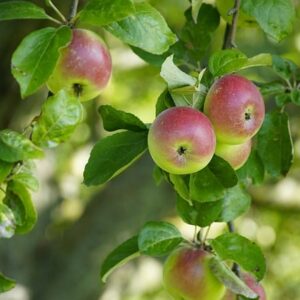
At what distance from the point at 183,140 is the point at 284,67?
32 cm

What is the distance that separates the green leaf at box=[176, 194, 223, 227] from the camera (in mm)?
993

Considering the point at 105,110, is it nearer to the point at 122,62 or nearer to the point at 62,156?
the point at 122,62

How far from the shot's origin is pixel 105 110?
901 millimetres

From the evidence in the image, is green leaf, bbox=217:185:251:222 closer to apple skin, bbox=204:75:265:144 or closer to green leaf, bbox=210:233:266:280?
green leaf, bbox=210:233:266:280

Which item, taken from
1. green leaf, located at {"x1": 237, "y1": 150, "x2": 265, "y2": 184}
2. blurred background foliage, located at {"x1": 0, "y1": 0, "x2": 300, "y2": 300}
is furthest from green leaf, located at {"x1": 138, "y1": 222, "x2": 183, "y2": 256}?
blurred background foliage, located at {"x1": 0, "y1": 0, "x2": 300, "y2": 300}

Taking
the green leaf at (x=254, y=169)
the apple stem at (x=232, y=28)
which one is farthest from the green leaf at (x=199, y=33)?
the green leaf at (x=254, y=169)

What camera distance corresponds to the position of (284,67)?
105 cm

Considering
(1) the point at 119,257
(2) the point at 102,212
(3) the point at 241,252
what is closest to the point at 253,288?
(3) the point at 241,252

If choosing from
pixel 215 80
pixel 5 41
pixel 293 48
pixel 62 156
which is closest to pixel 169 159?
pixel 215 80

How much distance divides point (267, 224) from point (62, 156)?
0.92 meters

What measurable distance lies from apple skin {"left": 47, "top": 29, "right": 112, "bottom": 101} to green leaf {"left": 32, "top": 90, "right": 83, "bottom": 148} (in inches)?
0.8

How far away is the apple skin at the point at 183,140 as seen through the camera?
0.78m

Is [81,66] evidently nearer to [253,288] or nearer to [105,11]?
[105,11]

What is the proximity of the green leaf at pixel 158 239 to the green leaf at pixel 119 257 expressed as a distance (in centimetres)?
2
